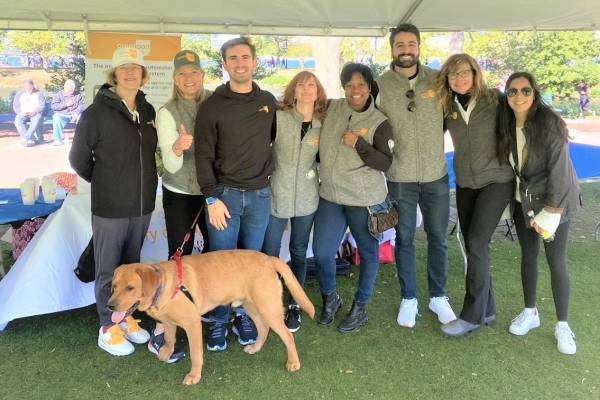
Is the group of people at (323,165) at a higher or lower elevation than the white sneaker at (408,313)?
higher

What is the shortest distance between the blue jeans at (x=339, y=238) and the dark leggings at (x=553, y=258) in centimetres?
103

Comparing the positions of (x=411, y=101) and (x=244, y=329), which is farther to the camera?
(x=244, y=329)

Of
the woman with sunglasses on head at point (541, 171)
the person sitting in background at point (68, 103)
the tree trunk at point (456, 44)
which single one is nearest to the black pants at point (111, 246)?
the woman with sunglasses on head at point (541, 171)

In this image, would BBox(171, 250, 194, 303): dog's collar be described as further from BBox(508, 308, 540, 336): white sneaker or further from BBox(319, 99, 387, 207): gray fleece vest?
BBox(508, 308, 540, 336): white sneaker

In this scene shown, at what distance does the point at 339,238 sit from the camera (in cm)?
336

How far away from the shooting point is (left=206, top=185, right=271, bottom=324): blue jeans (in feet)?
9.62

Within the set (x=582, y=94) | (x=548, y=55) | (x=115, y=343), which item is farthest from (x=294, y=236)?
(x=582, y=94)

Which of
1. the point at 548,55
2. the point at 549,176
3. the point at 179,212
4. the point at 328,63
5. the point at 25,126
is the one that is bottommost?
the point at 179,212

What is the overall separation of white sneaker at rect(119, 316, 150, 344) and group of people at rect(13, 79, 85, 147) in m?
7.22

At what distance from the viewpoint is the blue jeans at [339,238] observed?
127 inches

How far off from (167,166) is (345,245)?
251cm

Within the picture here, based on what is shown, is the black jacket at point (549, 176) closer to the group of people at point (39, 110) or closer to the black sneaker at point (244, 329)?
the black sneaker at point (244, 329)

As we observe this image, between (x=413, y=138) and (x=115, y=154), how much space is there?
1.96m

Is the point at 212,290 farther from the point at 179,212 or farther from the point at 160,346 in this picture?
the point at 160,346
